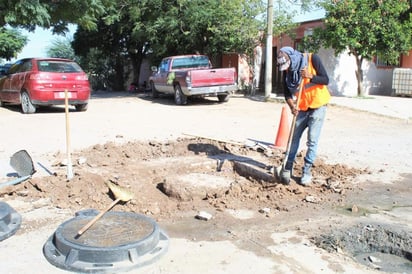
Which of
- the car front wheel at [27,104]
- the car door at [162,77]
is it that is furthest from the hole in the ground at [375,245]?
the car door at [162,77]

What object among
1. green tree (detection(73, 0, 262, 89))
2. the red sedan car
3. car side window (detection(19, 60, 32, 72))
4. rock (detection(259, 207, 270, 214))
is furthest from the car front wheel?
rock (detection(259, 207, 270, 214))

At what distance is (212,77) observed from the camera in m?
16.2

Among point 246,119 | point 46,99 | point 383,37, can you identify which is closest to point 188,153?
point 246,119

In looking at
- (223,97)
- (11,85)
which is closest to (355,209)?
(11,85)

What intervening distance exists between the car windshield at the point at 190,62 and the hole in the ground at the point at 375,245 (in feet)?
46.0

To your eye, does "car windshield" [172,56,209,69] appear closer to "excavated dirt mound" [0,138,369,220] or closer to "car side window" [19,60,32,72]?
"car side window" [19,60,32,72]

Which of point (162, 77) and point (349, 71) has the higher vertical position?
point (349, 71)

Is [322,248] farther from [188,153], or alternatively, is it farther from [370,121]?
[370,121]

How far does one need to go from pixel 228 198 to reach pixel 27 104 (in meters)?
9.68

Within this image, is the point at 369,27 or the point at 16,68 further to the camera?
the point at 369,27

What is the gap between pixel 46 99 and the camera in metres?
13.0

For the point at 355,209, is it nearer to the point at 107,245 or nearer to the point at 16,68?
the point at 107,245

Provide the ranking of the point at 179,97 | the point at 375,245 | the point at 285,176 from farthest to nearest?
the point at 179,97
the point at 285,176
the point at 375,245

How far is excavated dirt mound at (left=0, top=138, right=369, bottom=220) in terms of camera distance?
540 centimetres
